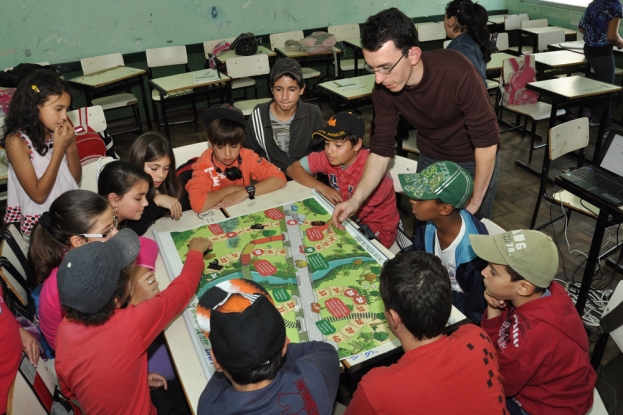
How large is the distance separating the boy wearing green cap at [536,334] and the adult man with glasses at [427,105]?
2.00 feet

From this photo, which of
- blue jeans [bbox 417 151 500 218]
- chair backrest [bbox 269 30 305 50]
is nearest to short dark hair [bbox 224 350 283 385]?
blue jeans [bbox 417 151 500 218]

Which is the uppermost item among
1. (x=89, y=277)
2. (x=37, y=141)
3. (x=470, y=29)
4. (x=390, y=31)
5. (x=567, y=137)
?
(x=390, y=31)

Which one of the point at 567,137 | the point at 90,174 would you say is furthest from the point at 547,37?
the point at 90,174

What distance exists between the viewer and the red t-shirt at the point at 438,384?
3.79 feet

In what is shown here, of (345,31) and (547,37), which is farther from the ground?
(345,31)

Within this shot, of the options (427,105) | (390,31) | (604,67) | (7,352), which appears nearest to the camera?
(7,352)

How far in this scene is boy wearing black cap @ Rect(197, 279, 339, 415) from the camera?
43.1 inches

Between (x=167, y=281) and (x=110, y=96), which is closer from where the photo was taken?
(x=167, y=281)

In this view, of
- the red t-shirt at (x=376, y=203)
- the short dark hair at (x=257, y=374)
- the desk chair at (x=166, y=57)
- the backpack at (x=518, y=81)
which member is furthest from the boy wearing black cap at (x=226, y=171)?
the desk chair at (x=166, y=57)

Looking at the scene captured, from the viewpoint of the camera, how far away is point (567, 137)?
325 centimetres

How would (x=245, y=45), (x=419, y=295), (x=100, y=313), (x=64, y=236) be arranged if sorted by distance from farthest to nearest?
(x=245, y=45) → (x=64, y=236) → (x=100, y=313) → (x=419, y=295)

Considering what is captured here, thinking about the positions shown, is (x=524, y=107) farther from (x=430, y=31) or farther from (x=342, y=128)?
(x=342, y=128)

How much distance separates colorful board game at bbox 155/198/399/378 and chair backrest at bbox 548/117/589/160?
1798 mm

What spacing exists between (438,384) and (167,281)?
42.6 inches
